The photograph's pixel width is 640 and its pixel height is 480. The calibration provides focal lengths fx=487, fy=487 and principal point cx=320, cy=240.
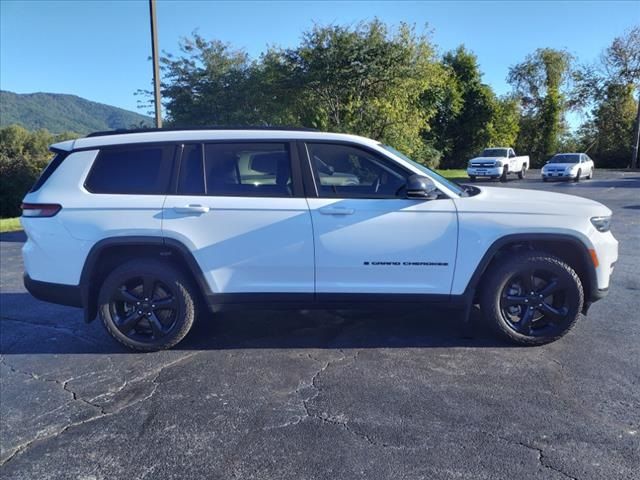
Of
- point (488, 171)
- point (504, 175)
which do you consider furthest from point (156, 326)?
point (504, 175)

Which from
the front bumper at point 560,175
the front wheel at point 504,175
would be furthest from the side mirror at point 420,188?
the front wheel at point 504,175

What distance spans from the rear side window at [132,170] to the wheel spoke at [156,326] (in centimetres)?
107

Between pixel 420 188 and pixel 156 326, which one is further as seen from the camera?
pixel 156 326

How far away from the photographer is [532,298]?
13.4ft

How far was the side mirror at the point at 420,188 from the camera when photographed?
3816mm

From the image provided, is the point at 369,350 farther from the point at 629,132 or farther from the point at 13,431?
the point at 629,132

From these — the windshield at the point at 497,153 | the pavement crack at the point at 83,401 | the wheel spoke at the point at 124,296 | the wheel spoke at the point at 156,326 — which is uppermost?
the windshield at the point at 497,153

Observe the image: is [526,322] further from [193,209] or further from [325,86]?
[325,86]

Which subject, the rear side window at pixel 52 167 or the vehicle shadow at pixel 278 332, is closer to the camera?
the rear side window at pixel 52 167

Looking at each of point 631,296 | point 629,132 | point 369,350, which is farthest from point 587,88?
point 369,350

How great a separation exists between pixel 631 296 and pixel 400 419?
3931 mm

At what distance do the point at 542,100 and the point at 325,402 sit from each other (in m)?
48.9

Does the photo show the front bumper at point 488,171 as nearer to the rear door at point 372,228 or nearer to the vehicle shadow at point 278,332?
the vehicle shadow at point 278,332

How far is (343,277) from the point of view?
13.3 feet
